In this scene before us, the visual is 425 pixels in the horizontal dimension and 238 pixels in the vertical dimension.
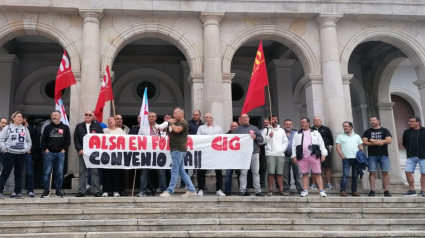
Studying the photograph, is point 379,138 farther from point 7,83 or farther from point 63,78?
point 7,83

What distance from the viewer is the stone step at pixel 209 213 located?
25.0 feet

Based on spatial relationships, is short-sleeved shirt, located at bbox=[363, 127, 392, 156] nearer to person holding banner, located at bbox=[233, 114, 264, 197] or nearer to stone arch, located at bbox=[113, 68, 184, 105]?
person holding banner, located at bbox=[233, 114, 264, 197]

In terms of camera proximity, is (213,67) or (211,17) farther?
(211,17)

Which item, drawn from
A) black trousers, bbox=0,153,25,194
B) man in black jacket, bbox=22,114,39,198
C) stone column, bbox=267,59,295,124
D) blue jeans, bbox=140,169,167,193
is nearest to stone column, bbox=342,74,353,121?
stone column, bbox=267,59,295,124

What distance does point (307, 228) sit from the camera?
752 centimetres

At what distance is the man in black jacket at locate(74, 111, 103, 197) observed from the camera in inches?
379

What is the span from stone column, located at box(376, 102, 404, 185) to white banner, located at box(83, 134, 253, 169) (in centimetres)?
836

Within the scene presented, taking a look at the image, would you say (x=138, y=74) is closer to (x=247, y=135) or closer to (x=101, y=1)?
(x=101, y=1)

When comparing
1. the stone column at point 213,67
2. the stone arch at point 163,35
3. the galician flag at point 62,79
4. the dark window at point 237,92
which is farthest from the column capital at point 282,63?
the galician flag at point 62,79

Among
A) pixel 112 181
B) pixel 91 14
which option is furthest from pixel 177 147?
pixel 91 14

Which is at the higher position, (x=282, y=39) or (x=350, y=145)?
(x=282, y=39)

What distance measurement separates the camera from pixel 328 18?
13.2m

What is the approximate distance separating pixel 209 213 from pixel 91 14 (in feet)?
24.5

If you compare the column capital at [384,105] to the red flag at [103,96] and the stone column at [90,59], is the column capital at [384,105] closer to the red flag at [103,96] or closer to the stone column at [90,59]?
the red flag at [103,96]
